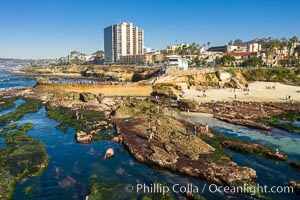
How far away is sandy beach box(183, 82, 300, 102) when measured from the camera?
6875cm

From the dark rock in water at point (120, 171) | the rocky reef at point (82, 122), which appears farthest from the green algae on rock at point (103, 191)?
the rocky reef at point (82, 122)

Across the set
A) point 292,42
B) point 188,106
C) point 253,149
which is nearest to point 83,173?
point 253,149

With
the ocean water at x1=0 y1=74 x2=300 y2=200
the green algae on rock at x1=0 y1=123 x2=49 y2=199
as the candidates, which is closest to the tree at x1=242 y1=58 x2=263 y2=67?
the ocean water at x1=0 y1=74 x2=300 y2=200

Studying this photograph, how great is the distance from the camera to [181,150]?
29828 millimetres

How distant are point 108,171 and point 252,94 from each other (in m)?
59.0

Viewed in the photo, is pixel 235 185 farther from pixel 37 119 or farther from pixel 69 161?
pixel 37 119

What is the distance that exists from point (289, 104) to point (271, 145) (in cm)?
3151

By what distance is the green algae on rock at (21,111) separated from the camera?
155 ft

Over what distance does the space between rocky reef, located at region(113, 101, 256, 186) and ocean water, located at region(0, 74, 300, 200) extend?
101cm

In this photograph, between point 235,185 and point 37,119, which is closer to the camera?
point 235,185

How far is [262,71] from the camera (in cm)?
10612

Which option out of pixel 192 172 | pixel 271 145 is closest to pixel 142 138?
pixel 192 172

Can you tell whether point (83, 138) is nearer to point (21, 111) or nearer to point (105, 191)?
point (105, 191)

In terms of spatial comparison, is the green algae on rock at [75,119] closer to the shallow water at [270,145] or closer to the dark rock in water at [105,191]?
the shallow water at [270,145]
